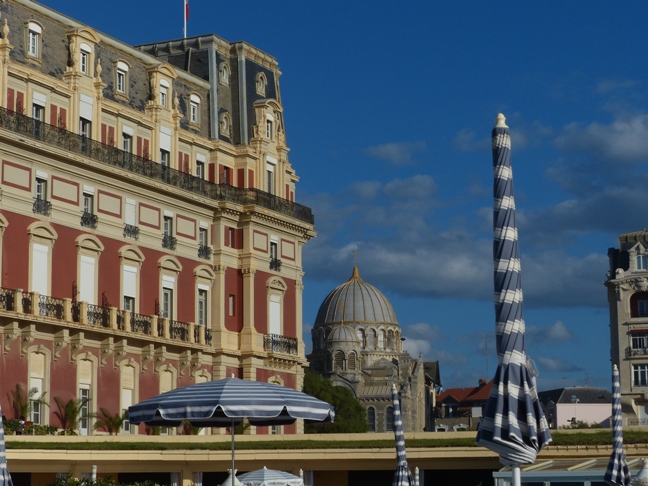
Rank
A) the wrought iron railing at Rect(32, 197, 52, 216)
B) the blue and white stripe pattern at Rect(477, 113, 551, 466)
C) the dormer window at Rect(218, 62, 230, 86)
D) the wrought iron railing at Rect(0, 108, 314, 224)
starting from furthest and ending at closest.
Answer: the dormer window at Rect(218, 62, 230, 86) → the wrought iron railing at Rect(32, 197, 52, 216) → the wrought iron railing at Rect(0, 108, 314, 224) → the blue and white stripe pattern at Rect(477, 113, 551, 466)

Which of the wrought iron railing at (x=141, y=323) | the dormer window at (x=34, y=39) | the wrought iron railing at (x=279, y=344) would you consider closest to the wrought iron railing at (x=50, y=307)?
the wrought iron railing at (x=141, y=323)

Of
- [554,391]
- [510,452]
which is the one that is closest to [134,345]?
[510,452]

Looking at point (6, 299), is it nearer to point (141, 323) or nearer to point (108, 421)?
point (108, 421)

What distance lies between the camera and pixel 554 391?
A: 15600 centimetres

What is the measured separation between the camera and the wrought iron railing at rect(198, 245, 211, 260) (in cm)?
6181

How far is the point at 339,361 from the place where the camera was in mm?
165000

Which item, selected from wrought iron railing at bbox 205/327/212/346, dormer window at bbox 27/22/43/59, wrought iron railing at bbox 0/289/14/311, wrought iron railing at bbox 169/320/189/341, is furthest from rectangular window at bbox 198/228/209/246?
wrought iron railing at bbox 0/289/14/311

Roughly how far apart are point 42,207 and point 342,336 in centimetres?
11374

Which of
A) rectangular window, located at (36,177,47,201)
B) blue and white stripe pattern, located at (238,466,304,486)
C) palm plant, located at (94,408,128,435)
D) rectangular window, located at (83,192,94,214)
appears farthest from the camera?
rectangular window, located at (83,192,94,214)

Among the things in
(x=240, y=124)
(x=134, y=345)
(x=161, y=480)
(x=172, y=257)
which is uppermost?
(x=240, y=124)

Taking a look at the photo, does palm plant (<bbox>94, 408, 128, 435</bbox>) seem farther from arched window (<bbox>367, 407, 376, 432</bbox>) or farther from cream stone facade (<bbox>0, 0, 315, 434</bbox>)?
arched window (<bbox>367, 407, 376, 432</bbox>)

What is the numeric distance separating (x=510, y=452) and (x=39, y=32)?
39.5 m

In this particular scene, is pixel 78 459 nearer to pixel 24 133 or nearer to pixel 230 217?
pixel 24 133

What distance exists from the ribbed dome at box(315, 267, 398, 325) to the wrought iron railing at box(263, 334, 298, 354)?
100538mm
